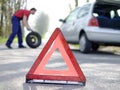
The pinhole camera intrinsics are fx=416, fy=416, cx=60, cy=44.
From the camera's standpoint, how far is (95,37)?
12.5 m

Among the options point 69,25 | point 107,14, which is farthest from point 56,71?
point 69,25

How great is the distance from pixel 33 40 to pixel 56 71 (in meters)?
9.77

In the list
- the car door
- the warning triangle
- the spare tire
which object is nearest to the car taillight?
the car door

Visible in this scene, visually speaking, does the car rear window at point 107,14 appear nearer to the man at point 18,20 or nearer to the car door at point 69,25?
the car door at point 69,25

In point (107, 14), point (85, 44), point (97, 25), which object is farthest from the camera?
point (107, 14)

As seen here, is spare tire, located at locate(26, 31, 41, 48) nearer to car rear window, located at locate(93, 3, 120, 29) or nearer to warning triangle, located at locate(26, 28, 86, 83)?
car rear window, located at locate(93, 3, 120, 29)

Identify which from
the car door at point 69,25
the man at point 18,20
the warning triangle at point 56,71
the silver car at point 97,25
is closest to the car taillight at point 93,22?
the silver car at point 97,25

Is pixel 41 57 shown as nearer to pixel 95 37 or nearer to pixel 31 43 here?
pixel 95 37

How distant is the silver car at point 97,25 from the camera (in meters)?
12.5

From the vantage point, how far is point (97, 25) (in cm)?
1248

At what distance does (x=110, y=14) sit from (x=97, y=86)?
760 cm

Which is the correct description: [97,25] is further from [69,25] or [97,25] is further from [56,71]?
[56,71]

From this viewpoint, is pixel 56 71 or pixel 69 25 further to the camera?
pixel 69 25

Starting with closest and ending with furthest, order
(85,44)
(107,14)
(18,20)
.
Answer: (85,44) → (107,14) → (18,20)
